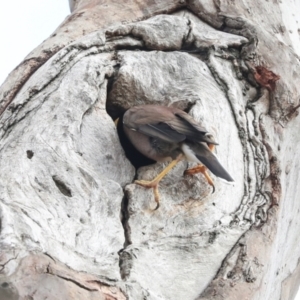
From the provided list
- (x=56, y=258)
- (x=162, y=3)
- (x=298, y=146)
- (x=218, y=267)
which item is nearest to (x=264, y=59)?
(x=298, y=146)

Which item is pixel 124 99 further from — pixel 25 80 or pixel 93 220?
pixel 93 220

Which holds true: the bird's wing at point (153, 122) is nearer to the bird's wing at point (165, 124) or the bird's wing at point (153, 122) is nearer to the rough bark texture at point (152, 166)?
the bird's wing at point (165, 124)

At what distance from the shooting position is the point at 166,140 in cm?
290

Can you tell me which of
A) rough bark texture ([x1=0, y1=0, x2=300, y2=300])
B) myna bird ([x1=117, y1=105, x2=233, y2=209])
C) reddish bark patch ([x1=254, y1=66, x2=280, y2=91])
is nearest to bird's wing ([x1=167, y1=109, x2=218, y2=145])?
myna bird ([x1=117, y1=105, x2=233, y2=209])

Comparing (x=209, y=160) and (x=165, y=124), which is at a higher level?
(x=165, y=124)

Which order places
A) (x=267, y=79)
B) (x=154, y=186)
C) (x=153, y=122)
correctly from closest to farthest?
(x=154, y=186), (x=153, y=122), (x=267, y=79)

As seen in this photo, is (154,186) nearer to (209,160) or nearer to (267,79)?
(209,160)

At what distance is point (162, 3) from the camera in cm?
377

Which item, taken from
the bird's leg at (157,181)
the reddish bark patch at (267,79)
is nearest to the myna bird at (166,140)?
the bird's leg at (157,181)

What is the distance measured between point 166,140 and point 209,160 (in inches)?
8.3

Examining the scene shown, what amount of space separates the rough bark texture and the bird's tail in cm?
9

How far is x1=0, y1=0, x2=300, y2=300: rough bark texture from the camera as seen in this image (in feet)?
7.75

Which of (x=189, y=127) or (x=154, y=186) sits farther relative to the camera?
(x=189, y=127)

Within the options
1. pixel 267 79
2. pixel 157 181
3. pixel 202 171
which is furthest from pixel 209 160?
pixel 267 79
